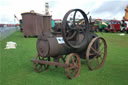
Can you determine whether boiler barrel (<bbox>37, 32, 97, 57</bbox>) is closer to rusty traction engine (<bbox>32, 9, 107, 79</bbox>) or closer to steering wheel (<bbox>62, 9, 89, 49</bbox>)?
rusty traction engine (<bbox>32, 9, 107, 79</bbox>)

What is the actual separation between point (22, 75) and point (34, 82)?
29.4 inches

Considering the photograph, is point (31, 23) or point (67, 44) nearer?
point (67, 44)

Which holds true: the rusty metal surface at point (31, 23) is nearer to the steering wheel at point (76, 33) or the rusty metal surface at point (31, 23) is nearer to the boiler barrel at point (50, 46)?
the steering wheel at point (76, 33)

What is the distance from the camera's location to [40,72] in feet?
15.9

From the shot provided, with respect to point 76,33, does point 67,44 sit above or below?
below

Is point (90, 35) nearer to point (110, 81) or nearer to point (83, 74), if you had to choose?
point (83, 74)

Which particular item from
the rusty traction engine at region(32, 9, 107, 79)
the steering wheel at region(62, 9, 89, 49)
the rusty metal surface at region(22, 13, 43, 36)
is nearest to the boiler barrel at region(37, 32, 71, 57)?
the rusty traction engine at region(32, 9, 107, 79)

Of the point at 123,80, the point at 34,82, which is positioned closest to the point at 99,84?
the point at 123,80

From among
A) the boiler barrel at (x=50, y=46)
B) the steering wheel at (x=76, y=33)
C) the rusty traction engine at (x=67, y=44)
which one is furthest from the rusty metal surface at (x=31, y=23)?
the boiler barrel at (x=50, y=46)

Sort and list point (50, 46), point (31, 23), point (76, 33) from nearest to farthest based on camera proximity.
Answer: point (50, 46), point (76, 33), point (31, 23)

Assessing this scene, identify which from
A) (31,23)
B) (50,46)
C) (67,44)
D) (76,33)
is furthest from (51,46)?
(31,23)

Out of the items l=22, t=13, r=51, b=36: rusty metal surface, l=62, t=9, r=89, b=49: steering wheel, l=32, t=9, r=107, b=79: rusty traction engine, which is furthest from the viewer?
l=22, t=13, r=51, b=36: rusty metal surface

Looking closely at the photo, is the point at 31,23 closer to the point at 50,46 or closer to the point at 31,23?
the point at 31,23

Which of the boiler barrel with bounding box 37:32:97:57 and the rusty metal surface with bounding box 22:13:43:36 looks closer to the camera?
the boiler barrel with bounding box 37:32:97:57
